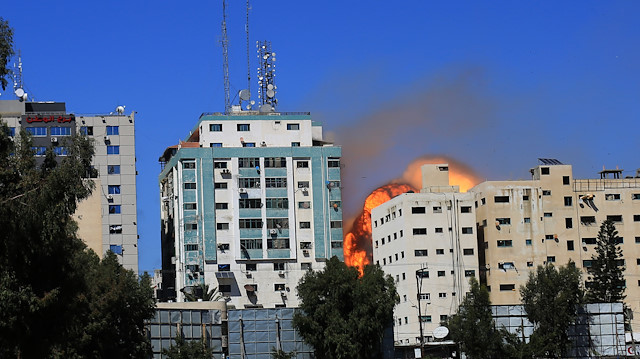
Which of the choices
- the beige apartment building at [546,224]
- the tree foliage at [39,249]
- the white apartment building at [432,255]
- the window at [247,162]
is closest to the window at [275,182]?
the window at [247,162]

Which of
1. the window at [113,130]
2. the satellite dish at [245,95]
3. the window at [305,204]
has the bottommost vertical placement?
the window at [305,204]

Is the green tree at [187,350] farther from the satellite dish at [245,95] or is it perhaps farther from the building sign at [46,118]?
the satellite dish at [245,95]

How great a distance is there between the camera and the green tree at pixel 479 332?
94.7 meters

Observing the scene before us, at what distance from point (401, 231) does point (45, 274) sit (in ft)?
276

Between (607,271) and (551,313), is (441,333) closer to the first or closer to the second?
(551,313)

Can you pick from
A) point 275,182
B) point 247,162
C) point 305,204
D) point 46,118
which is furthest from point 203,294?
point 46,118

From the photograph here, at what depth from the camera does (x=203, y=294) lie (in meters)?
127

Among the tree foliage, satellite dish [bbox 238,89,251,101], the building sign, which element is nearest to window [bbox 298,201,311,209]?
satellite dish [bbox 238,89,251,101]

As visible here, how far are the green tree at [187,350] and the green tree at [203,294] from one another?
3641 cm

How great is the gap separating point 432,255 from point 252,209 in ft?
75.9

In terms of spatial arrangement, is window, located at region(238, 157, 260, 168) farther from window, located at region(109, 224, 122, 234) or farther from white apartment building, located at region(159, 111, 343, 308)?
window, located at region(109, 224, 122, 234)

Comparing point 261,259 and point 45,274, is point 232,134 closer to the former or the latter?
point 261,259

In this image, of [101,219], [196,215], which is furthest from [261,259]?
[101,219]

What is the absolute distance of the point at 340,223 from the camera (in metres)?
142
